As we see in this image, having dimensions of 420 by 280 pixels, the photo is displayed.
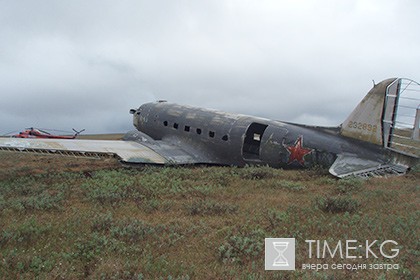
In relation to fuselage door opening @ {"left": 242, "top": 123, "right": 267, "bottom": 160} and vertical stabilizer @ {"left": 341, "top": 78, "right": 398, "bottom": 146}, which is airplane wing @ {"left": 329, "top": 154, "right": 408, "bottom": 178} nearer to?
vertical stabilizer @ {"left": 341, "top": 78, "right": 398, "bottom": 146}

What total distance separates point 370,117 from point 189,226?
1136cm

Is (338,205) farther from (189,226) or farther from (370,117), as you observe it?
(370,117)

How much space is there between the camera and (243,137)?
1922 centimetres

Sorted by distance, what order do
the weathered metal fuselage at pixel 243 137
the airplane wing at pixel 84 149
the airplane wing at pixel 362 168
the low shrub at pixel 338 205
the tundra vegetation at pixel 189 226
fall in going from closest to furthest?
the tundra vegetation at pixel 189 226
the low shrub at pixel 338 205
the airplane wing at pixel 362 168
the airplane wing at pixel 84 149
the weathered metal fuselage at pixel 243 137

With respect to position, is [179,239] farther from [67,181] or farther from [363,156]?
[363,156]

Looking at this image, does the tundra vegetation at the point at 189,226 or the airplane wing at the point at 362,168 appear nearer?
the tundra vegetation at the point at 189,226

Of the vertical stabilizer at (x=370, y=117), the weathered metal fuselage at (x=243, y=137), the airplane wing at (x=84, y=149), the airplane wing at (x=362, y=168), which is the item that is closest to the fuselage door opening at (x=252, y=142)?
the weathered metal fuselage at (x=243, y=137)

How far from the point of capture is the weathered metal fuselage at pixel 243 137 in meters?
16.2

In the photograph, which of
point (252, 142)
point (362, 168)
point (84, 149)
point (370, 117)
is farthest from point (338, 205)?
point (252, 142)

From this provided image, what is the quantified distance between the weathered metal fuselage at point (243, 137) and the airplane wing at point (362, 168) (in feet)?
1.35

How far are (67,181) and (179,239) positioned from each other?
8.95 metres

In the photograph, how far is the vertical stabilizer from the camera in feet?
49.5

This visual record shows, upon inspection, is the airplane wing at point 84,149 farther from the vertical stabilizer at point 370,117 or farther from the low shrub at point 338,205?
the low shrub at point 338,205

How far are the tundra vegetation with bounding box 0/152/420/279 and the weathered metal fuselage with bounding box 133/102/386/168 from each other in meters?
3.62
